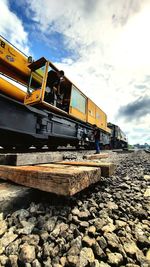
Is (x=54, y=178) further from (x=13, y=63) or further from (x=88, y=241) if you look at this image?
(x=13, y=63)

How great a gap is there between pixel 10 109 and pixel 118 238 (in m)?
3.65

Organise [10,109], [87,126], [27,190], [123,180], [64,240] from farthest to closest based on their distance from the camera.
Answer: [87,126]
[10,109]
[123,180]
[27,190]
[64,240]

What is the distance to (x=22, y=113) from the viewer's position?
4102mm

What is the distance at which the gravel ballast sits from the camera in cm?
81

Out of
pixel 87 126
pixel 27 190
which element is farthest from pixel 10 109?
pixel 87 126

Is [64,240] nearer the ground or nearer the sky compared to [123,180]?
nearer the ground

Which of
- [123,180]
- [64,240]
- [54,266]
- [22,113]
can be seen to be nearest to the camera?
[54,266]

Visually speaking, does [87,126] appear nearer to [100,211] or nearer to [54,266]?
[100,211]

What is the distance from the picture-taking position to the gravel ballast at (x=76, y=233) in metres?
0.81

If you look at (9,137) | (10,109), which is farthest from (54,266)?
(9,137)

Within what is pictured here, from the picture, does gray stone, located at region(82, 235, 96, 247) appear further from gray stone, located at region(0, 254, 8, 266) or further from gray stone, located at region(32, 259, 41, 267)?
gray stone, located at region(0, 254, 8, 266)

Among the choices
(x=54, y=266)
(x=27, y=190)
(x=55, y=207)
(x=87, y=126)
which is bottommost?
(x=54, y=266)

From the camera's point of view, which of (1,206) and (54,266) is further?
(1,206)

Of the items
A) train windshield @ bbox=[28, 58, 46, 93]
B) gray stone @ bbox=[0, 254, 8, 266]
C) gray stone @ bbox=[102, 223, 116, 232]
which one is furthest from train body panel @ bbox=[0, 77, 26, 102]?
gray stone @ bbox=[102, 223, 116, 232]
